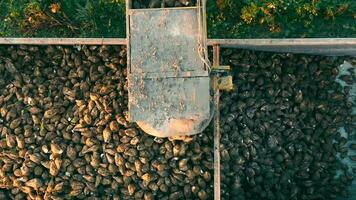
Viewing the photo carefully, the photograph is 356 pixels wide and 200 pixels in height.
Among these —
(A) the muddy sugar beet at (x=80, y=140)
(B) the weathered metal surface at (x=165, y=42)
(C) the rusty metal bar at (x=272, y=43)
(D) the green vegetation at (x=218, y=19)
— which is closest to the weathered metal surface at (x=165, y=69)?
(B) the weathered metal surface at (x=165, y=42)

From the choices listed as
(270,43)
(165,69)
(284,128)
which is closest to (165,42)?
(165,69)

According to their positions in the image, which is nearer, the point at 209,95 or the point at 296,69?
the point at 209,95

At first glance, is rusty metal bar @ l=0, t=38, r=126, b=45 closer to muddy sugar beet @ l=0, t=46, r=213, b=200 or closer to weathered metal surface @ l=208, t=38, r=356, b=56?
muddy sugar beet @ l=0, t=46, r=213, b=200

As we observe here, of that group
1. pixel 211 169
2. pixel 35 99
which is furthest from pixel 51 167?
pixel 211 169

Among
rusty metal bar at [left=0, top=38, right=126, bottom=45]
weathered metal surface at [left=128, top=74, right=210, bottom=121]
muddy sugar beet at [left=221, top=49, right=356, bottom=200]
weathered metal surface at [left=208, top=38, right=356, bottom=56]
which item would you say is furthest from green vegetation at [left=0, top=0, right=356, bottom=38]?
weathered metal surface at [left=128, top=74, right=210, bottom=121]

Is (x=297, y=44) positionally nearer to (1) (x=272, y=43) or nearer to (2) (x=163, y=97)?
(1) (x=272, y=43)

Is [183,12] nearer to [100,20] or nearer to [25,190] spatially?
[100,20]

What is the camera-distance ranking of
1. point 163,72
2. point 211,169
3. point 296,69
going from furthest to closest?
1. point 296,69
2. point 211,169
3. point 163,72
